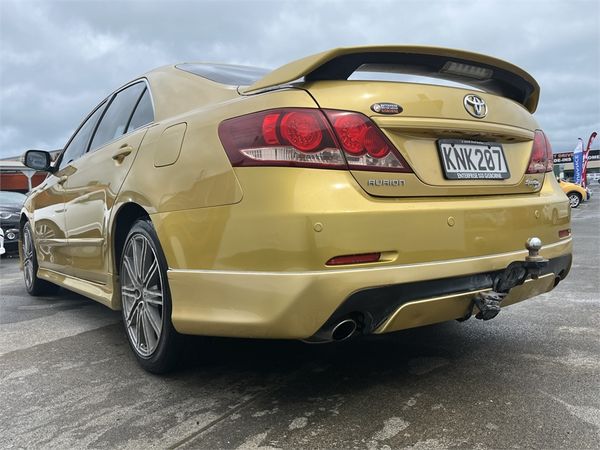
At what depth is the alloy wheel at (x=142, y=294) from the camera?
264cm

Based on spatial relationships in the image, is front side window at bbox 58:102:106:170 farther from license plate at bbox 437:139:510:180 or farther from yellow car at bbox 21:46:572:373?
license plate at bbox 437:139:510:180

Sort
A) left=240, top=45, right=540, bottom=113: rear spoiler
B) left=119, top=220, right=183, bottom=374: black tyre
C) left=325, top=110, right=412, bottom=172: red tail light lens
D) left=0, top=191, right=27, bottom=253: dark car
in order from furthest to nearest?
left=0, top=191, right=27, bottom=253: dark car < left=119, top=220, right=183, bottom=374: black tyre < left=240, top=45, right=540, bottom=113: rear spoiler < left=325, top=110, right=412, bottom=172: red tail light lens

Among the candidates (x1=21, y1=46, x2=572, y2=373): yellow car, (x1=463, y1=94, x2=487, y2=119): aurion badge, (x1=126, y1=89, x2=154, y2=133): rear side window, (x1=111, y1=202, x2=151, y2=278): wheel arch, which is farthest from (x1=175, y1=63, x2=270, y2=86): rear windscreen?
(x1=463, y1=94, x2=487, y2=119): aurion badge

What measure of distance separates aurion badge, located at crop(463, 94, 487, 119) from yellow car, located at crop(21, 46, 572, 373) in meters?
0.01

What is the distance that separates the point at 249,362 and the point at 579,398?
1.57m

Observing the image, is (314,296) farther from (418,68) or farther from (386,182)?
(418,68)

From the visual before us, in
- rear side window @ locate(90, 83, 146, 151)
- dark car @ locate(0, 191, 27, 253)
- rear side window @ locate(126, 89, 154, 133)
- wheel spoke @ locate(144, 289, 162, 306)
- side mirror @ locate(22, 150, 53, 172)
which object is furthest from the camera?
dark car @ locate(0, 191, 27, 253)

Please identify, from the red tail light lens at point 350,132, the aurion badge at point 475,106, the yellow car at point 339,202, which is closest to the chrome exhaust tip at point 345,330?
the yellow car at point 339,202

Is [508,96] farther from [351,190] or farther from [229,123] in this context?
[229,123]

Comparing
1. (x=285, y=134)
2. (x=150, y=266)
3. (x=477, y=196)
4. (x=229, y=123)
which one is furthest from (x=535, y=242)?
(x=150, y=266)

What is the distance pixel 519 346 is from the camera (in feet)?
10.0

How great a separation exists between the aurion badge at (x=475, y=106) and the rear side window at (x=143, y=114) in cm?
165

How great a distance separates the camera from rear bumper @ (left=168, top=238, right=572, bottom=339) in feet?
6.33

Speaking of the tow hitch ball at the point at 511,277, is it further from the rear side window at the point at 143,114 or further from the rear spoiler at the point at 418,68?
the rear side window at the point at 143,114
